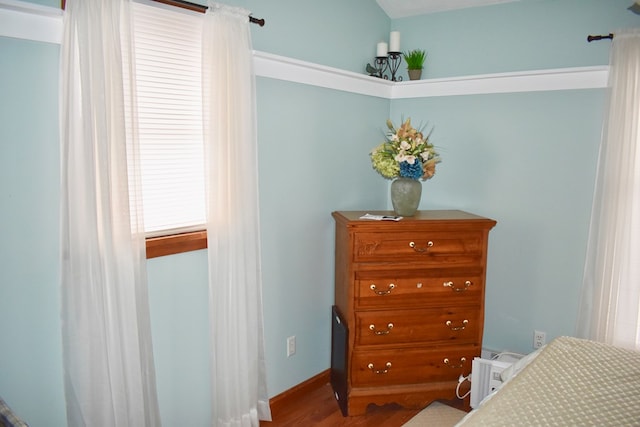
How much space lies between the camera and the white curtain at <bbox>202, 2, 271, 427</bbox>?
195cm

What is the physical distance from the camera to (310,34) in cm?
253

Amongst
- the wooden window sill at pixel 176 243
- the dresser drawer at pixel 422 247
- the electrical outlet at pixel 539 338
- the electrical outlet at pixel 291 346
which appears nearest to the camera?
the wooden window sill at pixel 176 243

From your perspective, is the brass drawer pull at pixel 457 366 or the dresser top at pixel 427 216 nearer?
the dresser top at pixel 427 216

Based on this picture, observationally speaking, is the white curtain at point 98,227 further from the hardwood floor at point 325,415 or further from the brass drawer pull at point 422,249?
the brass drawer pull at point 422,249

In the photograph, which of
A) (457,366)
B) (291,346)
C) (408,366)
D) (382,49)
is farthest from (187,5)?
(457,366)

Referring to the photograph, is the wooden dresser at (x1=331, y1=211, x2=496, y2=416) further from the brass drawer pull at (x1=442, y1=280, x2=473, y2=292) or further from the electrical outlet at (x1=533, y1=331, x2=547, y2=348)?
the electrical outlet at (x1=533, y1=331, x2=547, y2=348)

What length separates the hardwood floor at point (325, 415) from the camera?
8.04 ft

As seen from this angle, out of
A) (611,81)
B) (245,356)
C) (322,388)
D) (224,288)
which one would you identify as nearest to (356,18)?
(611,81)

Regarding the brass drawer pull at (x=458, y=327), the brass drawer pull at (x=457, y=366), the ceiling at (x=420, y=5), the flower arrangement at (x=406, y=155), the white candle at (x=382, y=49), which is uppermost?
the ceiling at (x=420, y=5)

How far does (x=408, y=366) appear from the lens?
2.49 metres

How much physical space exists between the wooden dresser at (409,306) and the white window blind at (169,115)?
860mm

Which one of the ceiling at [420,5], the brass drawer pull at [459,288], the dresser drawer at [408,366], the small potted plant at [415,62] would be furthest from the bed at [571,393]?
the ceiling at [420,5]

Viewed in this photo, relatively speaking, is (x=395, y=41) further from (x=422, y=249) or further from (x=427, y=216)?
(x=422, y=249)

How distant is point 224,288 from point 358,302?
2.49 feet
